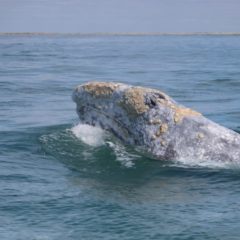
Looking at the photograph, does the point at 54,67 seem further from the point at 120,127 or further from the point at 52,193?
the point at 52,193

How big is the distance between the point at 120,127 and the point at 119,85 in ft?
2.47

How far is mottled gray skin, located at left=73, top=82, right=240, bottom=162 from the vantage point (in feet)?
39.4

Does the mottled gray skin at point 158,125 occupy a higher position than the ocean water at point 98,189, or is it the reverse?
the mottled gray skin at point 158,125

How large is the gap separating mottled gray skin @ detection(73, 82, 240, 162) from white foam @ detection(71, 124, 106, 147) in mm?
191

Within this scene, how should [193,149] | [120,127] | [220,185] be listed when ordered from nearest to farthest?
[220,185] < [193,149] < [120,127]

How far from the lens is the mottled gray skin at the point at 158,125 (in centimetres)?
1202

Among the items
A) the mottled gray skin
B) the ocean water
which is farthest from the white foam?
the mottled gray skin

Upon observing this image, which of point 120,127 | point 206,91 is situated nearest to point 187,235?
point 120,127

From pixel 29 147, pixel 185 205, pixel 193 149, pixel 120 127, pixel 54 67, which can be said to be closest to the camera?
pixel 185 205

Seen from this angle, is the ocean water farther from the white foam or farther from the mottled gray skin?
the mottled gray skin

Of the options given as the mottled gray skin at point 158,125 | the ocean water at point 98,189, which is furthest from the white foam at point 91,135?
the mottled gray skin at point 158,125

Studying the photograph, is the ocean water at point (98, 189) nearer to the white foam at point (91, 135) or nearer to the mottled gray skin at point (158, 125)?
the white foam at point (91, 135)

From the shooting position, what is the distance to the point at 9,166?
12328 millimetres

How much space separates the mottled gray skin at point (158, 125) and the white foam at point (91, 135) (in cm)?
19
